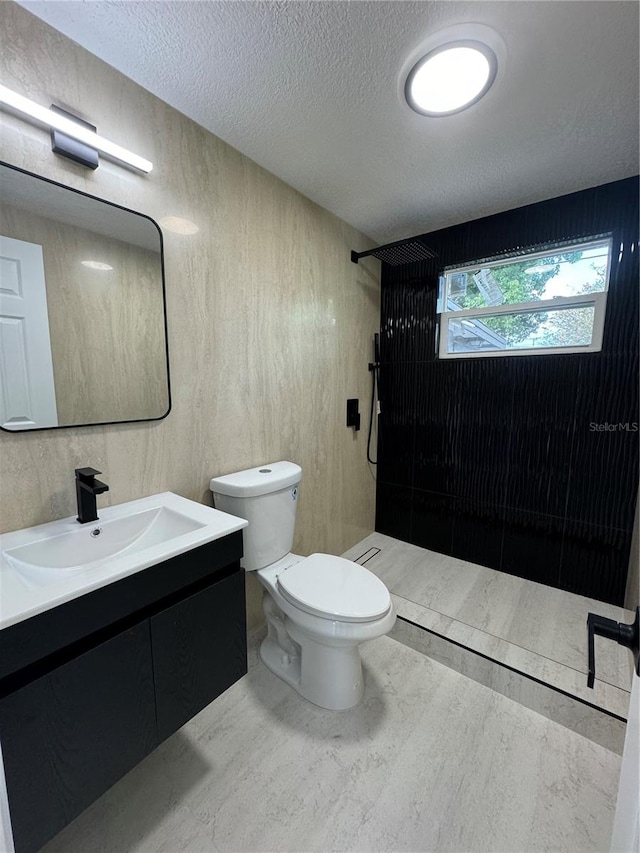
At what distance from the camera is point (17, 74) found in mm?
973

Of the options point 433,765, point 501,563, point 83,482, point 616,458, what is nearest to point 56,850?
point 83,482

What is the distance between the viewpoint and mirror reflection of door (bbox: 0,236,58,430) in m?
0.99

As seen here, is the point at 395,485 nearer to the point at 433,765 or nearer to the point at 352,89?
the point at 433,765

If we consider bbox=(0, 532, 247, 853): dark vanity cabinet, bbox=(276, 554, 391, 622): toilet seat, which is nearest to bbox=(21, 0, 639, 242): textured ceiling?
bbox=(0, 532, 247, 853): dark vanity cabinet

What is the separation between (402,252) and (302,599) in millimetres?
1999

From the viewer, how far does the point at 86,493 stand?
1.08 metres

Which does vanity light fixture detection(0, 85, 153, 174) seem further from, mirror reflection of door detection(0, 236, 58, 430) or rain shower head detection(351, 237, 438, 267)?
rain shower head detection(351, 237, 438, 267)

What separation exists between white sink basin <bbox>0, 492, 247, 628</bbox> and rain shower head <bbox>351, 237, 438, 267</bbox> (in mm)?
1787

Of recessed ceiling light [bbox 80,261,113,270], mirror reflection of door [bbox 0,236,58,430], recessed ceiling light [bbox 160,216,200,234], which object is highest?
recessed ceiling light [bbox 160,216,200,234]

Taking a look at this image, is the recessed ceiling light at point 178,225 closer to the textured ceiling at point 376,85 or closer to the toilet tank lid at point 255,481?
the textured ceiling at point 376,85

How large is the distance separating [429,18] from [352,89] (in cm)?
31

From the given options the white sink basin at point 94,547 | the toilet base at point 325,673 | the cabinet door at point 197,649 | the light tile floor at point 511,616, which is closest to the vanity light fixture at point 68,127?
the white sink basin at point 94,547

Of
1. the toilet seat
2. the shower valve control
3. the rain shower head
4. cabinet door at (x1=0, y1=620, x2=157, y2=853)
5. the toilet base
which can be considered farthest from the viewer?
the shower valve control

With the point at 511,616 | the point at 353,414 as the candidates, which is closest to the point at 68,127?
the point at 353,414
